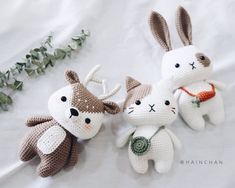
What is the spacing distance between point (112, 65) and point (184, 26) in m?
0.21

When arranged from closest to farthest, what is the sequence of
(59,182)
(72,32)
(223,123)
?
(59,182), (223,123), (72,32)

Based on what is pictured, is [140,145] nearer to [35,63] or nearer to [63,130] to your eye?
[63,130]

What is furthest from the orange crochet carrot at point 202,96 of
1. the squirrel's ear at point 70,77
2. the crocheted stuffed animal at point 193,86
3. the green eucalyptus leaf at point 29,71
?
the green eucalyptus leaf at point 29,71

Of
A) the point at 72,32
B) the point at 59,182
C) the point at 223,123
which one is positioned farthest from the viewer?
the point at 72,32

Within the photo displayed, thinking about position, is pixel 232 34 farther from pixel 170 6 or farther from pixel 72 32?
pixel 72 32

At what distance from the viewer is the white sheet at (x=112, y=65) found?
79 cm

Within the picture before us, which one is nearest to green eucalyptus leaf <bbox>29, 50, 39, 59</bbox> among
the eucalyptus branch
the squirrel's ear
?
the eucalyptus branch

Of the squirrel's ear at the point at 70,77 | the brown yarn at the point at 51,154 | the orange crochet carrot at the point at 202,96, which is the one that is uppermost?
the squirrel's ear at the point at 70,77

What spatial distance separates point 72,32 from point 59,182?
43 cm

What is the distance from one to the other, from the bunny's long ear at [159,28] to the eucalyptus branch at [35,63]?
20 centimetres

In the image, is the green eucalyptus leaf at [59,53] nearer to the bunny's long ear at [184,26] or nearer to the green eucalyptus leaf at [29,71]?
the green eucalyptus leaf at [29,71]

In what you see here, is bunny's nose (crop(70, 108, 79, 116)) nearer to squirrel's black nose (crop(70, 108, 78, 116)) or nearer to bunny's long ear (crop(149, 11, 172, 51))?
squirrel's black nose (crop(70, 108, 78, 116))

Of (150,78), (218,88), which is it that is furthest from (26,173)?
(218,88)

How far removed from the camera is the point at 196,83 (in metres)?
0.86
